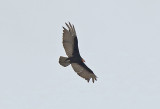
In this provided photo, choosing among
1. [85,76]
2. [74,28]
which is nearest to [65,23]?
[74,28]

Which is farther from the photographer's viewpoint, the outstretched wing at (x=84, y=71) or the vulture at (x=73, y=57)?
the outstretched wing at (x=84, y=71)

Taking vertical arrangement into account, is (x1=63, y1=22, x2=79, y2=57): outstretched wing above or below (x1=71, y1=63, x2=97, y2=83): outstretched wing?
above

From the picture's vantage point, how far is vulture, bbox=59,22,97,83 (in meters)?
57.4

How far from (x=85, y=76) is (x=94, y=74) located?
0.73 m

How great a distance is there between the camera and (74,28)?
57.4 m

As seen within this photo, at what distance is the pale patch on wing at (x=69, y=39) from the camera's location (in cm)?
5728

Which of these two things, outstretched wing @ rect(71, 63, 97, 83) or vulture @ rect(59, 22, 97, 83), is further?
outstretched wing @ rect(71, 63, 97, 83)

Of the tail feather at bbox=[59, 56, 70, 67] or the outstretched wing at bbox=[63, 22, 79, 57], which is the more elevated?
the outstretched wing at bbox=[63, 22, 79, 57]

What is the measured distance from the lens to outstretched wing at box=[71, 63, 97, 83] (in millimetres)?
59472

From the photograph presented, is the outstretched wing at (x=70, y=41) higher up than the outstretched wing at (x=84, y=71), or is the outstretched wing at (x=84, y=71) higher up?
the outstretched wing at (x=70, y=41)

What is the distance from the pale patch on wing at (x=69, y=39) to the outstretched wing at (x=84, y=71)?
1.52 meters

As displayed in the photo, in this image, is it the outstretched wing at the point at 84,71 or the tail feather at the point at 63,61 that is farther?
the outstretched wing at the point at 84,71

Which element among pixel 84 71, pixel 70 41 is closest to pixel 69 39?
pixel 70 41

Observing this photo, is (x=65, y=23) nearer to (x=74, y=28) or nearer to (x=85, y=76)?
(x=74, y=28)
